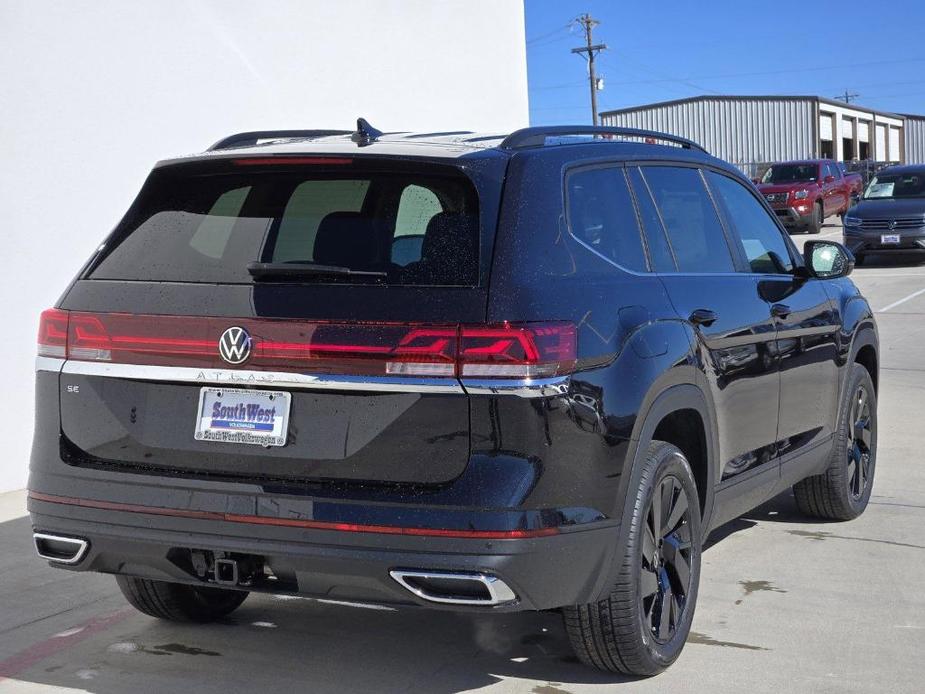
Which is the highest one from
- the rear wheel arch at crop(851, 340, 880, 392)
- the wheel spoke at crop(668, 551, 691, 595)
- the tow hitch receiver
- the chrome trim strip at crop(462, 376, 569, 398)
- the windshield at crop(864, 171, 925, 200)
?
the windshield at crop(864, 171, 925, 200)

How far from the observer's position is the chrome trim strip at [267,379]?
361cm

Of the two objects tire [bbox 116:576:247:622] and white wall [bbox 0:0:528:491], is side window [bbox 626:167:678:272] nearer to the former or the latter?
tire [bbox 116:576:247:622]

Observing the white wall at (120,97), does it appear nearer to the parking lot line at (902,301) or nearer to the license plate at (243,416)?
the license plate at (243,416)

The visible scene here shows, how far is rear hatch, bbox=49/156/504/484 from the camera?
3.64 m

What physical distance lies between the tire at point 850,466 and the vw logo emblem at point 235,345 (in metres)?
3.47

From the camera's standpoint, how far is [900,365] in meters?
12.6

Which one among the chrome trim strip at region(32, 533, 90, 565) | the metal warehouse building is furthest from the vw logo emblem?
the metal warehouse building

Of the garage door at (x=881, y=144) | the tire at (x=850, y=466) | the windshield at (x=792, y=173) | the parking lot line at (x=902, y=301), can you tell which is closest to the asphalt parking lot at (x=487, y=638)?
the tire at (x=850, y=466)

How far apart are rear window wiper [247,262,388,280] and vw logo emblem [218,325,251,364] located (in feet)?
0.62

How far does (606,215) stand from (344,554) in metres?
1.45

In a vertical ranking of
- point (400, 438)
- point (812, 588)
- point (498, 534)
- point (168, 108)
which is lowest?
point (812, 588)

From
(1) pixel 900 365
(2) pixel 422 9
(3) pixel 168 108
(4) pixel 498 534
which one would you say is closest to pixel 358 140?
→ (4) pixel 498 534

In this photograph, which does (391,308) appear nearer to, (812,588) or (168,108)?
(812,588)

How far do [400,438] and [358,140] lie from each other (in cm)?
112
